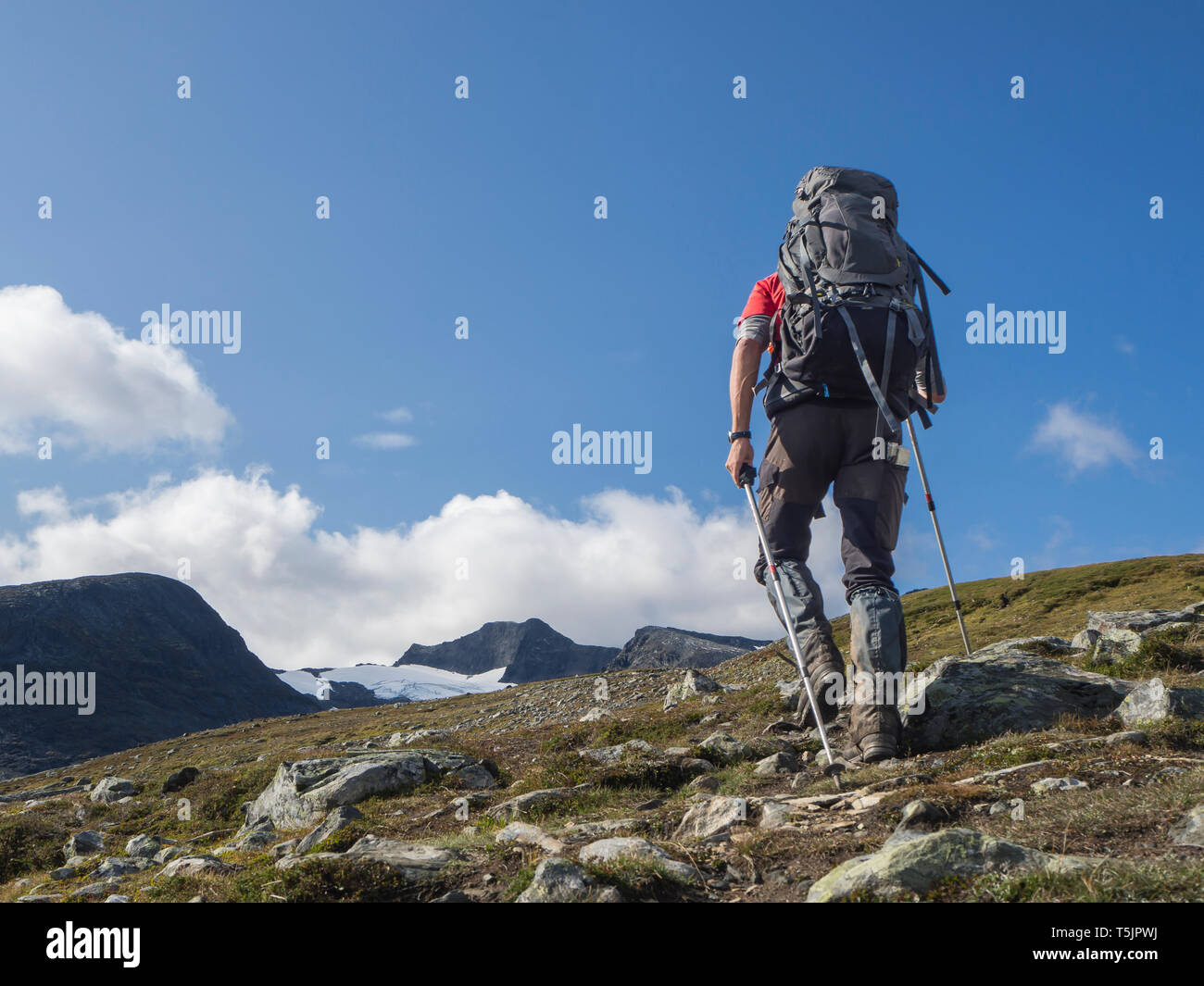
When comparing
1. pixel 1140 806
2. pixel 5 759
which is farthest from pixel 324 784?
pixel 5 759

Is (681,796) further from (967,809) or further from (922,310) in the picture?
(922,310)

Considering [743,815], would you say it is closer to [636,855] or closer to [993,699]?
[636,855]

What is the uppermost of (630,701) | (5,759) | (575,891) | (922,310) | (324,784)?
(922,310)

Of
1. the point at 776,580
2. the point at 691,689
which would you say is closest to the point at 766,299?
the point at 776,580

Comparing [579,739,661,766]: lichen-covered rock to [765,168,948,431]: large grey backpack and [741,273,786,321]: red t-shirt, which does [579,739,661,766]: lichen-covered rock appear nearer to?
[765,168,948,431]: large grey backpack

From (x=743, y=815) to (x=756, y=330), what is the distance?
4.94m

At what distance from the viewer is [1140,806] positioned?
15.1 feet

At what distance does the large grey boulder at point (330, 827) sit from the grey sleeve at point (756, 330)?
625cm

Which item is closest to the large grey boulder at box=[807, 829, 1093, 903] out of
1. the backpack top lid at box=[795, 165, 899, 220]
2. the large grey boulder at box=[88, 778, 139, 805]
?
the backpack top lid at box=[795, 165, 899, 220]

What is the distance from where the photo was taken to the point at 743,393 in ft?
27.3

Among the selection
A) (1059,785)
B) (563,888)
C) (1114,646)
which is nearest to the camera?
(563,888)
